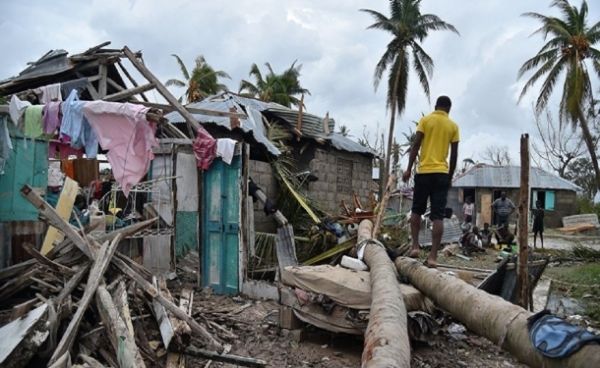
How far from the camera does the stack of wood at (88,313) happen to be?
12.7 ft

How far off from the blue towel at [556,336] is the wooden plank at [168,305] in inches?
122

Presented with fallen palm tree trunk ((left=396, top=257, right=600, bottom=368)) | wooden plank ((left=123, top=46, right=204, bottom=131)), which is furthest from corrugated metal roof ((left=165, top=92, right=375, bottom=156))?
fallen palm tree trunk ((left=396, top=257, right=600, bottom=368))

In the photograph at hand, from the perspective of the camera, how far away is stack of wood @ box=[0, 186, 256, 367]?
3871mm

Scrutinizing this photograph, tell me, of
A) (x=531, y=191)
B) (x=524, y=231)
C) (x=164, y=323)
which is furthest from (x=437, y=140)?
(x=531, y=191)

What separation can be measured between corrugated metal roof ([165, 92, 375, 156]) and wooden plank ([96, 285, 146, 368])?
5.59m

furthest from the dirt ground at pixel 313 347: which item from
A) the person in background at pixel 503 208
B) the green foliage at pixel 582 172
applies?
the green foliage at pixel 582 172

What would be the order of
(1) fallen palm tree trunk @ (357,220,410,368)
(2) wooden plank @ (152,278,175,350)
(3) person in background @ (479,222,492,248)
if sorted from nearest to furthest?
(1) fallen palm tree trunk @ (357,220,410,368) < (2) wooden plank @ (152,278,175,350) < (3) person in background @ (479,222,492,248)

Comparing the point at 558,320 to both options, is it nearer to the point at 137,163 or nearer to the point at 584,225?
the point at 137,163

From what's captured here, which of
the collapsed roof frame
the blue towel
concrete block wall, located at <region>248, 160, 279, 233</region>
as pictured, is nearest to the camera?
the blue towel

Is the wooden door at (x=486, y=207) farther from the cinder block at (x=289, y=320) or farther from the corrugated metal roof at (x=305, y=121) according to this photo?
the cinder block at (x=289, y=320)

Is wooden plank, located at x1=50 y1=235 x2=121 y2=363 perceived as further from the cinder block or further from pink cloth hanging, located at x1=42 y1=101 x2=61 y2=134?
the cinder block

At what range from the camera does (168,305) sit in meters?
4.84

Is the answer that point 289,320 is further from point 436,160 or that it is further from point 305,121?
point 305,121

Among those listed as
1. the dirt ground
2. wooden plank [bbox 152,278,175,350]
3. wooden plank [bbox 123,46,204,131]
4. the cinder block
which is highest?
wooden plank [bbox 123,46,204,131]
